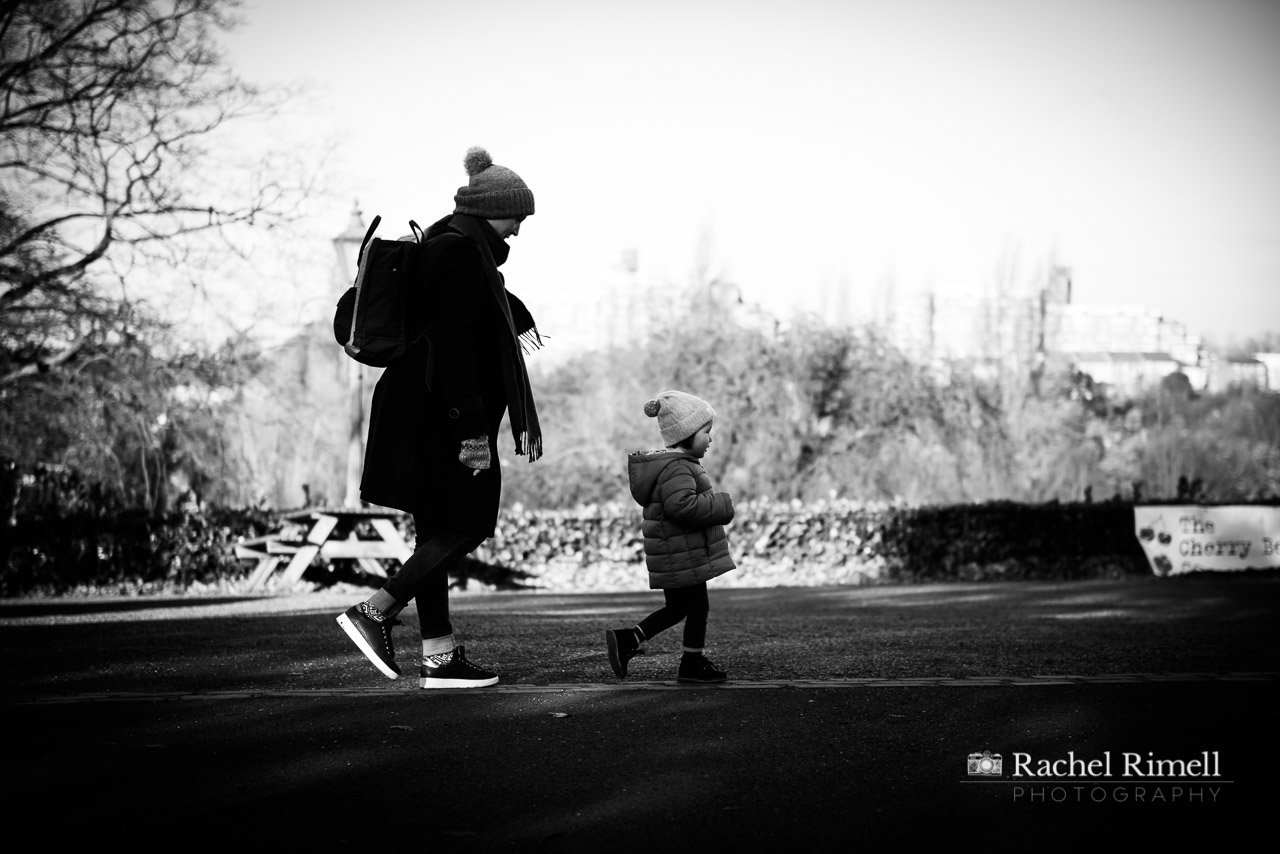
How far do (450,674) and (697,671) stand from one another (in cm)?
99

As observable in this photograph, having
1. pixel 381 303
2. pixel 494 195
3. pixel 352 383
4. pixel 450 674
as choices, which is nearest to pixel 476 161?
pixel 494 195

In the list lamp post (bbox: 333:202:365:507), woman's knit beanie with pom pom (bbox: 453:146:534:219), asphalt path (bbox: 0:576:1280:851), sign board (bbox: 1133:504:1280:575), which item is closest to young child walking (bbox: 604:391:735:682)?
asphalt path (bbox: 0:576:1280:851)

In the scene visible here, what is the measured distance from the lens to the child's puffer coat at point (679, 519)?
5.07 metres

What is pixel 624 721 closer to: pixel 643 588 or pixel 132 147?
pixel 643 588

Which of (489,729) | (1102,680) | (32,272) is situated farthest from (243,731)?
(32,272)

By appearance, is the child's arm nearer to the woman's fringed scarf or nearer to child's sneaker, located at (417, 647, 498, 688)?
the woman's fringed scarf

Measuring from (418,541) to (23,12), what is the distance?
13984 mm

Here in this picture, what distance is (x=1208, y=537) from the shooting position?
1617 cm

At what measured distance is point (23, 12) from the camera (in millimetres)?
15578

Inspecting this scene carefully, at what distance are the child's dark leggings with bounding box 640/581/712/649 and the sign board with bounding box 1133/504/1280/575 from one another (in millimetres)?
12916

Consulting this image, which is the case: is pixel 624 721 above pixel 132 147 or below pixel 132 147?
below

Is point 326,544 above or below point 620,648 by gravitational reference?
below

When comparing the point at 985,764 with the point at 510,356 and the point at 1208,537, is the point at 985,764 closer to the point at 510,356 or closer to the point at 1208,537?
the point at 510,356

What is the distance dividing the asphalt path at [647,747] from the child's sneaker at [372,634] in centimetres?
10
